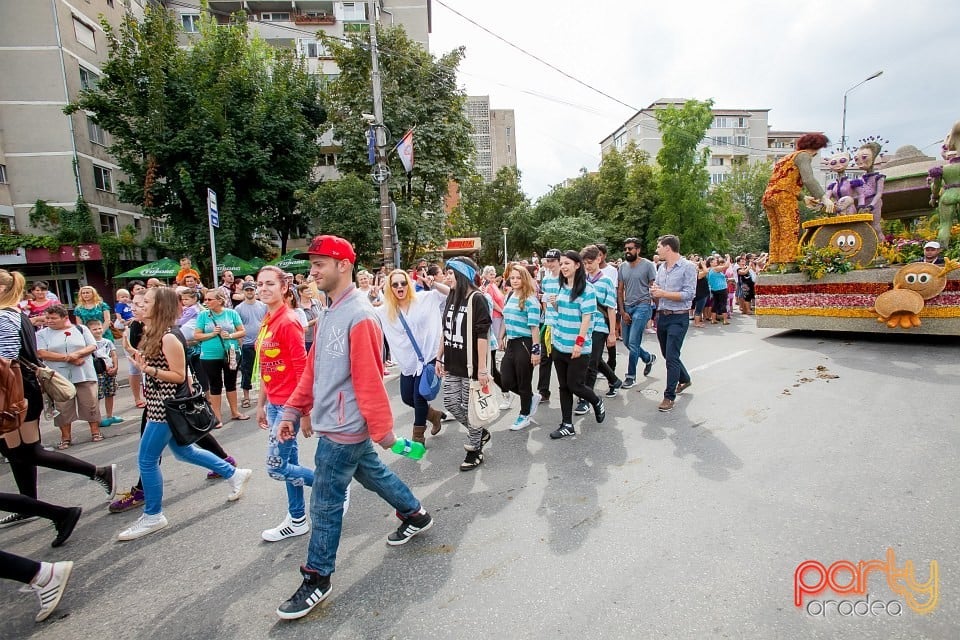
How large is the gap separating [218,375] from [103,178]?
1023 inches

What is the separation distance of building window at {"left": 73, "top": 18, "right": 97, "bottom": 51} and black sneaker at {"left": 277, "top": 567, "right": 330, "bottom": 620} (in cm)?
3102

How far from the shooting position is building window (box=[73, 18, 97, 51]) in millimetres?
22453

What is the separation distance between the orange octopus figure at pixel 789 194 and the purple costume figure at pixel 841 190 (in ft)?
0.96

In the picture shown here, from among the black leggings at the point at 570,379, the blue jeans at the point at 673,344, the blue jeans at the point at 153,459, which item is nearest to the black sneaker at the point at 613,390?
the blue jeans at the point at 673,344

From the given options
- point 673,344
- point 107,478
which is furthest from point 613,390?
point 107,478

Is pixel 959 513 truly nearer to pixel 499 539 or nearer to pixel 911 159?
pixel 499 539

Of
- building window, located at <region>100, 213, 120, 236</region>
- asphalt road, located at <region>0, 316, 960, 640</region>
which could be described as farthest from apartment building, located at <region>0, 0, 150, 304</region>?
asphalt road, located at <region>0, 316, 960, 640</region>

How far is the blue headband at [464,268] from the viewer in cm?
415

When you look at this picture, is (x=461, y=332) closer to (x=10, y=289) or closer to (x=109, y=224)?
(x=10, y=289)

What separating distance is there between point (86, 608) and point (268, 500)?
49.4 inches

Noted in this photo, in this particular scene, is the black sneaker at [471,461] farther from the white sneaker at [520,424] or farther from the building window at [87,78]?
the building window at [87,78]

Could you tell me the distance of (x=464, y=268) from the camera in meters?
4.17

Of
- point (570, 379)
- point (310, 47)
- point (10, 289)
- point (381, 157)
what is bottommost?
point (570, 379)

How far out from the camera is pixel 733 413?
5.00 metres
